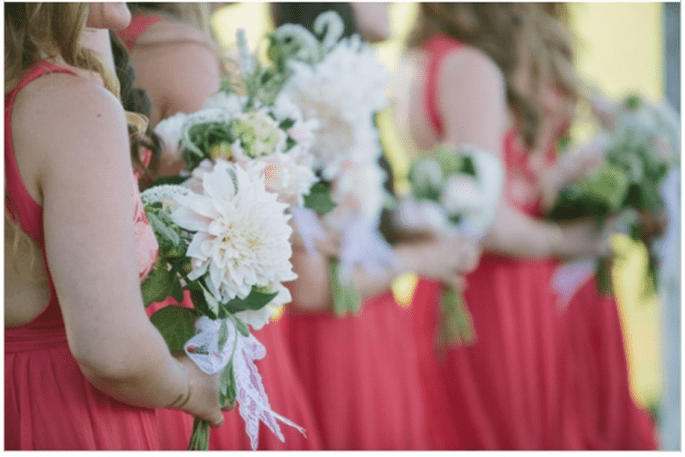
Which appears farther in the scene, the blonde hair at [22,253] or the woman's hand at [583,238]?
the woman's hand at [583,238]

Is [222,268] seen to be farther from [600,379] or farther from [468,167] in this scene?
[600,379]

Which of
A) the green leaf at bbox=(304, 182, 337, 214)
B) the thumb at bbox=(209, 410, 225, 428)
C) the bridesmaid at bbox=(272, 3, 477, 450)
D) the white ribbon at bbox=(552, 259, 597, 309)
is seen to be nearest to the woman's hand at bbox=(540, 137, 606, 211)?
the white ribbon at bbox=(552, 259, 597, 309)

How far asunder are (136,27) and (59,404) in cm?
71

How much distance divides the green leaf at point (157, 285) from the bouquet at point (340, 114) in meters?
0.38

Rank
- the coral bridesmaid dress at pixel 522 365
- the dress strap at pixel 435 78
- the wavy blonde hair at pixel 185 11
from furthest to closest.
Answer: the coral bridesmaid dress at pixel 522 365 < the dress strap at pixel 435 78 < the wavy blonde hair at pixel 185 11

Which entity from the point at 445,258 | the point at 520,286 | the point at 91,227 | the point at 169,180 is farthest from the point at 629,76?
the point at 91,227

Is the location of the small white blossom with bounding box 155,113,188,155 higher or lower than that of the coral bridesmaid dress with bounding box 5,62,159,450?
higher

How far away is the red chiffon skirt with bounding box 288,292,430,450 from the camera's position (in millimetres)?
2014

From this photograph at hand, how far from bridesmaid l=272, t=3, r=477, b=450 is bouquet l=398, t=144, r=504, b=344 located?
21cm

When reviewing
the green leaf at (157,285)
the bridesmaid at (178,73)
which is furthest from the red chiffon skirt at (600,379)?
the green leaf at (157,285)

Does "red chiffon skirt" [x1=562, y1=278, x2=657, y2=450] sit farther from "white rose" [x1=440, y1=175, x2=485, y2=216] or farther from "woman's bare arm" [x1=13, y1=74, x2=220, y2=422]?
"woman's bare arm" [x1=13, y1=74, x2=220, y2=422]

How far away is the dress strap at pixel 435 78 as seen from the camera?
2.34 meters

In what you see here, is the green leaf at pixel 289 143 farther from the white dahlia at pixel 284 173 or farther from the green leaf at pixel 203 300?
the green leaf at pixel 203 300

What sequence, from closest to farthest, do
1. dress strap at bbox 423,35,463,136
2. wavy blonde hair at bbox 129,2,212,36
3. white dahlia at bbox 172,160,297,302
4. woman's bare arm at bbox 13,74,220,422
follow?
woman's bare arm at bbox 13,74,220,422, white dahlia at bbox 172,160,297,302, wavy blonde hair at bbox 129,2,212,36, dress strap at bbox 423,35,463,136
